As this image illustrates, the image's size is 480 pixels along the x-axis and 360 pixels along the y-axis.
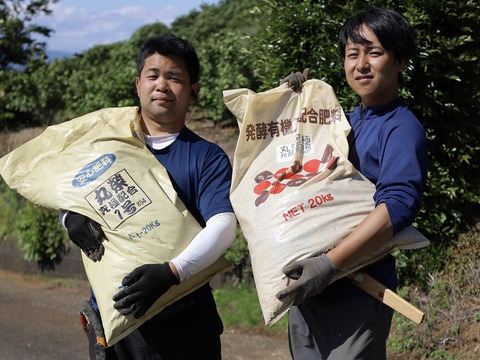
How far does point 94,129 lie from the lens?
104 inches

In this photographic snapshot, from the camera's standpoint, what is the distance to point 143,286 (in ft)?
7.52

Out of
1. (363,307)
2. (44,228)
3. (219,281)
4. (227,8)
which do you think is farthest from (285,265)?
(227,8)

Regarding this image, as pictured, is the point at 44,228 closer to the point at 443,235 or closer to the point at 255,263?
the point at 443,235

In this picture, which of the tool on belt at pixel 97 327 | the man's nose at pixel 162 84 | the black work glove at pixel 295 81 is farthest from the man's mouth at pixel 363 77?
the tool on belt at pixel 97 327

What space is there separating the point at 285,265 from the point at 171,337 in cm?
72

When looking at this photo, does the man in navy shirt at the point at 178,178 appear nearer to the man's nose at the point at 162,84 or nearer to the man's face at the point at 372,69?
the man's nose at the point at 162,84

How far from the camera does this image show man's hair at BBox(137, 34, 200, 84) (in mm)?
2641

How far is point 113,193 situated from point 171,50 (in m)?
0.66

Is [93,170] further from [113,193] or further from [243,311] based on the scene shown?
[243,311]

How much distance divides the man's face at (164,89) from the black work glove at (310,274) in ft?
2.91

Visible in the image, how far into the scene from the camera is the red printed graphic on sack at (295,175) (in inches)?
91.7

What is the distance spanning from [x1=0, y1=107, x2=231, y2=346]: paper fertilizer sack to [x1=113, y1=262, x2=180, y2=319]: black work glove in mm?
53

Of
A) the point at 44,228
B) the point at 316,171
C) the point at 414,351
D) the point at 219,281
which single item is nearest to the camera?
the point at 316,171

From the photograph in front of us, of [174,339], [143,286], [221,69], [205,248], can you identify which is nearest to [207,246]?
[205,248]
